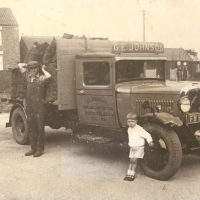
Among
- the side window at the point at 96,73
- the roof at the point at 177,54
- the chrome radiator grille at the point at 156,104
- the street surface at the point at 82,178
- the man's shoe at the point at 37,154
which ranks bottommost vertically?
the street surface at the point at 82,178

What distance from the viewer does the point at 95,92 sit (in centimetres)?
615

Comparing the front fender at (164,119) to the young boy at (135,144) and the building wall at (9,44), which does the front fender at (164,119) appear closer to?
the young boy at (135,144)

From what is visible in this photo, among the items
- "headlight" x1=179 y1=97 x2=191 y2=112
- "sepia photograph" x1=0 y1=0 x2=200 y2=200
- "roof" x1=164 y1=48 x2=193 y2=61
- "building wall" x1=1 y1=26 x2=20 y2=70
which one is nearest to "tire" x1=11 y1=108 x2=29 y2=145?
"sepia photograph" x1=0 y1=0 x2=200 y2=200

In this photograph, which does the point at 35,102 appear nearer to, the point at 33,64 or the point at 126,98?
the point at 33,64

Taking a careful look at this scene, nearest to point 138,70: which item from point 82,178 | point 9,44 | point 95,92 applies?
point 95,92

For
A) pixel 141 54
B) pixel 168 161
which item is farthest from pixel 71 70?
pixel 168 161

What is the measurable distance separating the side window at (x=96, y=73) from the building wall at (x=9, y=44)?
2393 cm

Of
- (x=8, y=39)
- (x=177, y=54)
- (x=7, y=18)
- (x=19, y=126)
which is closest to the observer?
(x=19, y=126)

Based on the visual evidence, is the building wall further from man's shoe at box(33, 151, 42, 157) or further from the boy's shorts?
the boy's shorts

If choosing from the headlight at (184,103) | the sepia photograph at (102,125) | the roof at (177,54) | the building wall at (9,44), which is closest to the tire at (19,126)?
the sepia photograph at (102,125)

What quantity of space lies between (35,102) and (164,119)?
2613 millimetres

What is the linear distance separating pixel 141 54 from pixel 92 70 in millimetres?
898

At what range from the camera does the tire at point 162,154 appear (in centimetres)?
487

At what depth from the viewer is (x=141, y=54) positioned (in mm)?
6270
